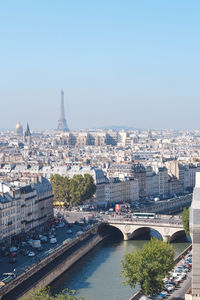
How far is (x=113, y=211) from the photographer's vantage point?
242 feet

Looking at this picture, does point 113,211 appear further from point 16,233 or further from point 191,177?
point 191,177

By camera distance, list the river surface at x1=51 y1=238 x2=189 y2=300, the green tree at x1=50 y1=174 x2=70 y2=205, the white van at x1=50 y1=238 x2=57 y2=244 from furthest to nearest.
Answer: the green tree at x1=50 y1=174 x2=70 y2=205
the white van at x1=50 y1=238 x2=57 y2=244
the river surface at x1=51 y1=238 x2=189 y2=300

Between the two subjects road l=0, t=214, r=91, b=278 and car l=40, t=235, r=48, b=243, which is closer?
road l=0, t=214, r=91, b=278

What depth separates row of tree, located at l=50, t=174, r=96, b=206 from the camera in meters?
73.1

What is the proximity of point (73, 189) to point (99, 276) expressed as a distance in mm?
27570

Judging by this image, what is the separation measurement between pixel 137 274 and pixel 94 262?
44.7 ft

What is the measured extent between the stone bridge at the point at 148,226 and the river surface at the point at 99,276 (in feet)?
5.09

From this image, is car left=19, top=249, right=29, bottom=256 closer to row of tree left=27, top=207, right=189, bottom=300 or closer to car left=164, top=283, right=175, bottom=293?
row of tree left=27, top=207, right=189, bottom=300

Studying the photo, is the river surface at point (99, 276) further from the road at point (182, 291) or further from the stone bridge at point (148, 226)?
the road at point (182, 291)

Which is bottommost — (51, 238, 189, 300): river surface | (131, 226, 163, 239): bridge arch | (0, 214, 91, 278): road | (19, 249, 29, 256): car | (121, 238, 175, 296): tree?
(51, 238, 189, 300): river surface

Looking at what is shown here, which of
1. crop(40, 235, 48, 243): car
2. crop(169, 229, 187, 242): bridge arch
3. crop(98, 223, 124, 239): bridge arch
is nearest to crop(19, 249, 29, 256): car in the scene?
crop(40, 235, 48, 243): car

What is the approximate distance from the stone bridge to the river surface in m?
1.55

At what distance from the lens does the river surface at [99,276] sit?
41.9 metres

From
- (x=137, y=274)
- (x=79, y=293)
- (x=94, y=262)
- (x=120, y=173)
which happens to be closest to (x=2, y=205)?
(x=94, y=262)
